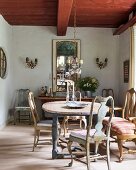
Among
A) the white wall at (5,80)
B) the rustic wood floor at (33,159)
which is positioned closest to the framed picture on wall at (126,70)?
the rustic wood floor at (33,159)

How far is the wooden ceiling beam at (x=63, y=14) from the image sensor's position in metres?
4.71

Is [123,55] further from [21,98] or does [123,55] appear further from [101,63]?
[21,98]

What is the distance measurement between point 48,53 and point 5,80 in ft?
5.00

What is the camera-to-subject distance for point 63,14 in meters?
5.53

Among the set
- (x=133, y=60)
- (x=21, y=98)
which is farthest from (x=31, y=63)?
(x=133, y=60)

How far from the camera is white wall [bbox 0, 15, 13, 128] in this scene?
649cm

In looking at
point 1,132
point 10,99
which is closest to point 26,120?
point 10,99

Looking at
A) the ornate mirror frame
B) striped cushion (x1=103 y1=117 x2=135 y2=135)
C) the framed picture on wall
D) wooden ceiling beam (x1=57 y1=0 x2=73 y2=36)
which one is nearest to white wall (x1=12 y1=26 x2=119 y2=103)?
wooden ceiling beam (x1=57 y1=0 x2=73 y2=36)

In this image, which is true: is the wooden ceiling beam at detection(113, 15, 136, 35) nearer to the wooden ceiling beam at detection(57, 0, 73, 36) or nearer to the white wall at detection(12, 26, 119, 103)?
the white wall at detection(12, 26, 119, 103)

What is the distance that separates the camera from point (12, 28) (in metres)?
7.64

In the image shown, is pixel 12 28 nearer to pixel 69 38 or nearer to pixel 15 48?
pixel 15 48

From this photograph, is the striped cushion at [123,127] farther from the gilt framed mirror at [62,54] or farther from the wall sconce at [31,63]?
the wall sconce at [31,63]

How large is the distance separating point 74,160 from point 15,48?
14.7ft

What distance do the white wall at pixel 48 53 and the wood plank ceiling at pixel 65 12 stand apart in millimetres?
265
